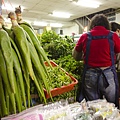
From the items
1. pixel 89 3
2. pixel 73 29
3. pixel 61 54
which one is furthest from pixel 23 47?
pixel 73 29

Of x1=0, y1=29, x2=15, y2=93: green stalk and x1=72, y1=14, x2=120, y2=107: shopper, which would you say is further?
x1=72, y1=14, x2=120, y2=107: shopper

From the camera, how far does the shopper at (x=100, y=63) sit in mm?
1953

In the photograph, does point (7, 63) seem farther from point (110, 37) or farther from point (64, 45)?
point (64, 45)

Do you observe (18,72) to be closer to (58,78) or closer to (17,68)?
(17,68)

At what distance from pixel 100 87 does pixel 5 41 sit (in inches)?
61.9

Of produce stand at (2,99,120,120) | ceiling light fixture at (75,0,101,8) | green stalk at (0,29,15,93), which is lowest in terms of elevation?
produce stand at (2,99,120,120)

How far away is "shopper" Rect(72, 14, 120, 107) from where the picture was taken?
1953mm

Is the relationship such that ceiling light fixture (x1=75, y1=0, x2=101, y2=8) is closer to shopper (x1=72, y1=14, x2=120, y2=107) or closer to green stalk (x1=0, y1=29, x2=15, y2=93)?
shopper (x1=72, y1=14, x2=120, y2=107)

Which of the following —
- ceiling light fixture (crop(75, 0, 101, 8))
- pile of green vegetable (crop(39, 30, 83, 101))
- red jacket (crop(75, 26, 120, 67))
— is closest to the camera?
red jacket (crop(75, 26, 120, 67))

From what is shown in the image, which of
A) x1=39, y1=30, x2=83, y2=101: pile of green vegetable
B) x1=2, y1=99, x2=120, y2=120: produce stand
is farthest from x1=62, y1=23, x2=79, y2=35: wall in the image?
x1=2, y1=99, x2=120, y2=120: produce stand

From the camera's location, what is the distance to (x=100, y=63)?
198 cm

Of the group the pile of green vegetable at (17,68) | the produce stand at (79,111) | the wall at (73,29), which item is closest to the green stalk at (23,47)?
the pile of green vegetable at (17,68)

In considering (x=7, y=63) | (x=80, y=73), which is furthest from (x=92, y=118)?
(x=80, y=73)

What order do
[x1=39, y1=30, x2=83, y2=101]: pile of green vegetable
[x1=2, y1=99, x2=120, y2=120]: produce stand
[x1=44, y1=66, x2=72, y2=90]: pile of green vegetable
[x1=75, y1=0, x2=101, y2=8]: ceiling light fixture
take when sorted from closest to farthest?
[x1=2, y1=99, x2=120, y2=120]: produce stand, [x1=44, y1=66, x2=72, y2=90]: pile of green vegetable, [x1=39, y1=30, x2=83, y2=101]: pile of green vegetable, [x1=75, y1=0, x2=101, y2=8]: ceiling light fixture
